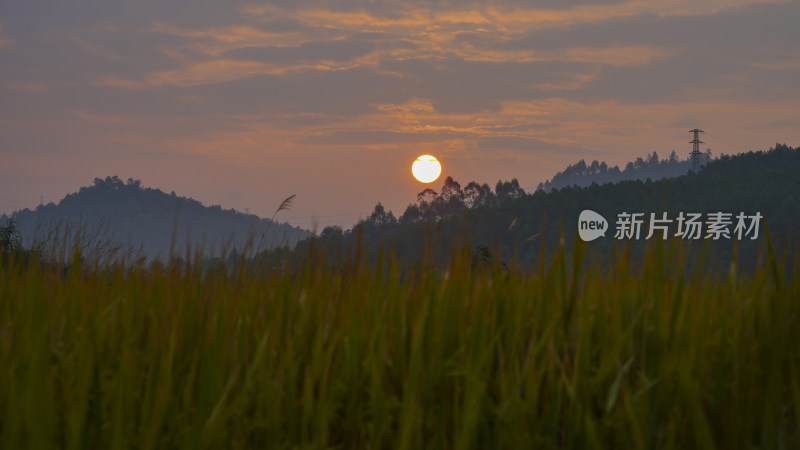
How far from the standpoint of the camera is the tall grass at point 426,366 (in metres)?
3.32

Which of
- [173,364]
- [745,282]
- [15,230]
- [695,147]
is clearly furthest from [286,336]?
[695,147]

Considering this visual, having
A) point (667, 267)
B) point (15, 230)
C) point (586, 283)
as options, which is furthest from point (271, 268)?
point (15, 230)

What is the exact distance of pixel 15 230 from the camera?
45.7m

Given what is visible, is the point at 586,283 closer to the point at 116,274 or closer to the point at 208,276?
the point at 208,276

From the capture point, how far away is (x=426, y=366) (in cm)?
370

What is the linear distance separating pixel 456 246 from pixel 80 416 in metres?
2.24

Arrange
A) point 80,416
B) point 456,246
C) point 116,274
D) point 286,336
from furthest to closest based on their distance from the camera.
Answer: point 116,274 → point 456,246 → point 286,336 → point 80,416

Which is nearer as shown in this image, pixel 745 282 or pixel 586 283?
pixel 586 283

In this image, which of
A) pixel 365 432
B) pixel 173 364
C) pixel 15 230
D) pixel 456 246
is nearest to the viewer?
pixel 365 432

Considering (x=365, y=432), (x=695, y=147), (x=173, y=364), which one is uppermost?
(x=695, y=147)

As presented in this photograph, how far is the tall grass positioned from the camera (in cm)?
332

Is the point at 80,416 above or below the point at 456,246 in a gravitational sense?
below

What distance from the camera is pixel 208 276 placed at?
184 inches

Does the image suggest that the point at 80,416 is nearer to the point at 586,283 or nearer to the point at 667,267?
Result: the point at 586,283
